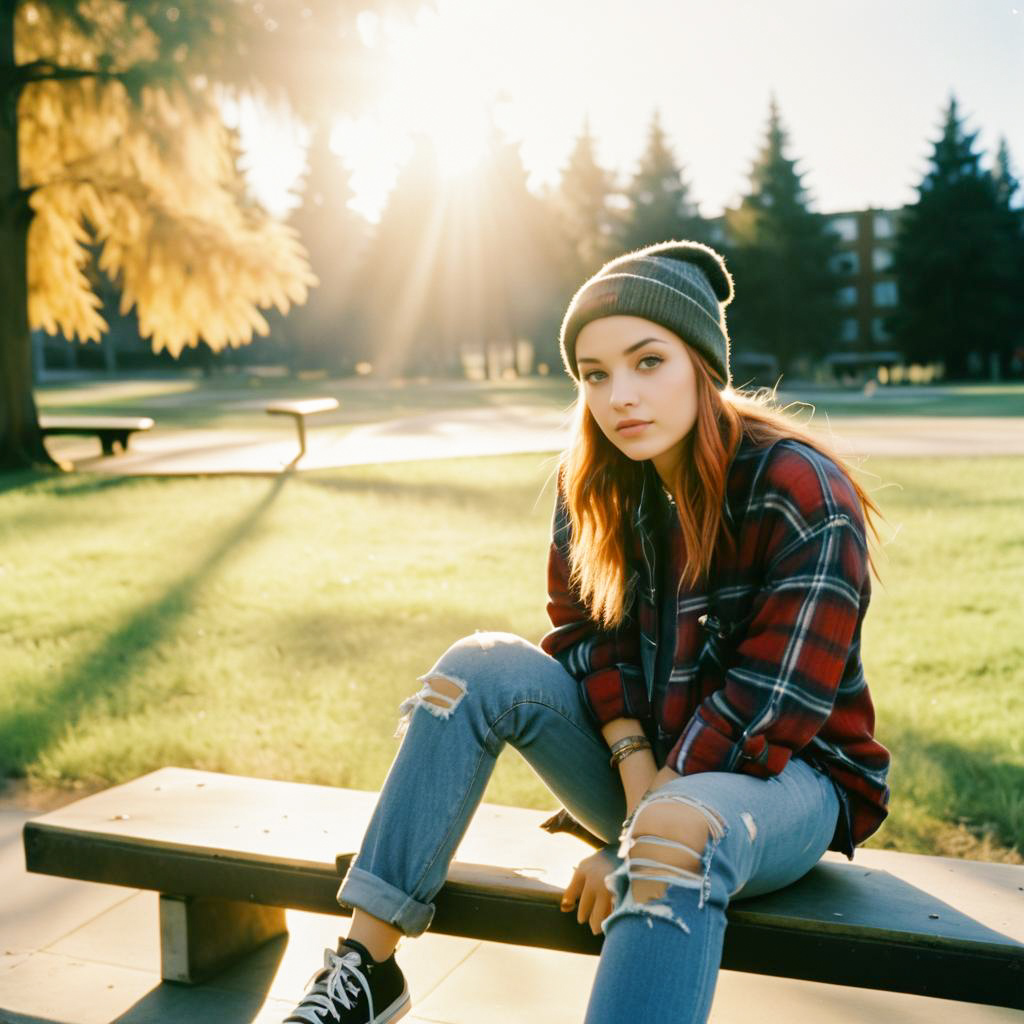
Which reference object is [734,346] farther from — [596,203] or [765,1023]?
[765,1023]

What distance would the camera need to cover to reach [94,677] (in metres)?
5.00

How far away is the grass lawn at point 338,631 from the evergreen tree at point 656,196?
38.0 meters

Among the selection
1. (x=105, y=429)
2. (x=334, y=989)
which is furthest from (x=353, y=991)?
(x=105, y=429)

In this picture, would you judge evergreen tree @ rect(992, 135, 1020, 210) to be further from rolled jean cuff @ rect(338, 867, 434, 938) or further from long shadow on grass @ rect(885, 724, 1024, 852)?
rolled jean cuff @ rect(338, 867, 434, 938)

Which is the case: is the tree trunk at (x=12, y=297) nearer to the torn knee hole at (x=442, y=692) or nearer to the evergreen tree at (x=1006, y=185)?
the torn knee hole at (x=442, y=692)

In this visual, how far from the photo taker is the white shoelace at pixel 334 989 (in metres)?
2.04

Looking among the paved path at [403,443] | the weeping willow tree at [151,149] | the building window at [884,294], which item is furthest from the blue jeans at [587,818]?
the building window at [884,294]

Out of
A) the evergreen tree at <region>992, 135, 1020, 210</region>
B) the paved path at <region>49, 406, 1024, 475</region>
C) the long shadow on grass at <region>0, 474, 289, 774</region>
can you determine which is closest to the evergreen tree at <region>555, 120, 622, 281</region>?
the evergreen tree at <region>992, 135, 1020, 210</region>

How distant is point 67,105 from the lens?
1338 cm

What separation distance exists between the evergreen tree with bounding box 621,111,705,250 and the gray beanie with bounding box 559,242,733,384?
1792 inches

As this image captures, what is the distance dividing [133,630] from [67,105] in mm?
9895

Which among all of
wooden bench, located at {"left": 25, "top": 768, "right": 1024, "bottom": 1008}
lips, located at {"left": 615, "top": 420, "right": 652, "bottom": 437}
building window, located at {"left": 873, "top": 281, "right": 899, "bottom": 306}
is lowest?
wooden bench, located at {"left": 25, "top": 768, "right": 1024, "bottom": 1008}

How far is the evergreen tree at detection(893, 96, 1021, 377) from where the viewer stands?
153ft

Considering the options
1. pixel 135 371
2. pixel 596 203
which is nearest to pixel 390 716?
pixel 596 203
